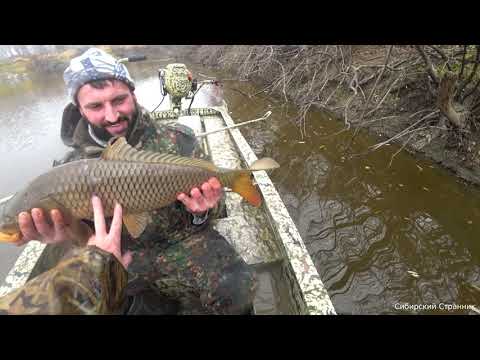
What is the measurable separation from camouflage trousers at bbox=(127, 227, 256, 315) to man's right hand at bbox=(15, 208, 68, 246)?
586mm

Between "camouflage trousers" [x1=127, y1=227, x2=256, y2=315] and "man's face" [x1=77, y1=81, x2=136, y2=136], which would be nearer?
"man's face" [x1=77, y1=81, x2=136, y2=136]

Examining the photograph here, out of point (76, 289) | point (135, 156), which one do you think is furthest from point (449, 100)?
point (76, 289)

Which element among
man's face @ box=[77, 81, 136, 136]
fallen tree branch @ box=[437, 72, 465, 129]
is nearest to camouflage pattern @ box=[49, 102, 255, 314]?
man's face @ box=[77, 81, 136, 136]

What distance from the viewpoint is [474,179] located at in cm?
519

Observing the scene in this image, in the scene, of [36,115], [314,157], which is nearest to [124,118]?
[314,157]

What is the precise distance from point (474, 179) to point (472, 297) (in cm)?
256

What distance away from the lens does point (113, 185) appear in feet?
6.26

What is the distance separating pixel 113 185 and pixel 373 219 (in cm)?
436

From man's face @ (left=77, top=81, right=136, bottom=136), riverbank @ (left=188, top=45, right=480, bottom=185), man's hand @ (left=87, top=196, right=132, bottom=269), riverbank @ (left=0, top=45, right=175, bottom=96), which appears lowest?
riverbank @ (left=0, top=45, right=175, bottom=96)

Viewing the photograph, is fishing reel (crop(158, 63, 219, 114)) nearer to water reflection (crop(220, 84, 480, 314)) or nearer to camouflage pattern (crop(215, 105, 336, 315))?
water reflection (crop(220, 84, 480, 314))

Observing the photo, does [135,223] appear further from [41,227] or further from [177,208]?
[41,227]

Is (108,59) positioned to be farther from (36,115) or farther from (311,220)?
(36,115)

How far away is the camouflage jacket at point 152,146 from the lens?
7.39 feet

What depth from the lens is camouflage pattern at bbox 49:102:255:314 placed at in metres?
2.23
